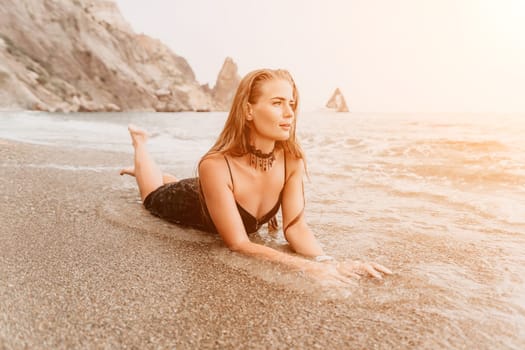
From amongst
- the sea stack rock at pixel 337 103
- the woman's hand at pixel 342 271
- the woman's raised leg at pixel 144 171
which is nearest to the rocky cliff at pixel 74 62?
the sea stack rock at pixel 337 103

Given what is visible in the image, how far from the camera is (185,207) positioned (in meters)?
3.77

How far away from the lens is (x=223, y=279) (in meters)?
2.48

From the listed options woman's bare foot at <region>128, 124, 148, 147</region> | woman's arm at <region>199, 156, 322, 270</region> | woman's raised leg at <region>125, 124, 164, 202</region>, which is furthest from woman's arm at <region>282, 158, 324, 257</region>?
woman's bare foot at <region>128, 124, 148, 147</region>

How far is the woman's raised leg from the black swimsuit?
37cm

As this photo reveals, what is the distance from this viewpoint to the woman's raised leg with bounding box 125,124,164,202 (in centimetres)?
453

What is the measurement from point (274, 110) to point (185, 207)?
132 centimetres

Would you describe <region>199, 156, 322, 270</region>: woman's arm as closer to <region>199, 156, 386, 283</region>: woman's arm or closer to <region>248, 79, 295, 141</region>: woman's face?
<region>199, 156, 386, 283</region>: woman's arm

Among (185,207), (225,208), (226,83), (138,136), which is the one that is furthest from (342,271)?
(226,83)

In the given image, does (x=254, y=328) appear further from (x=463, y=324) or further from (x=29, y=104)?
(x=29, y=104)

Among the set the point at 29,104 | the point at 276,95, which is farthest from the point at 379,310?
the point at 29,104

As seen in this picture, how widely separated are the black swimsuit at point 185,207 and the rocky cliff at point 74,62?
41.3m

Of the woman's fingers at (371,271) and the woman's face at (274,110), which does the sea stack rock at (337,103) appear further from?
the woman's fingers at (371,271)

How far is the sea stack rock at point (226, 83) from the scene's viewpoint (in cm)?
13438

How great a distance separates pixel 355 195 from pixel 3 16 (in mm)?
61948
